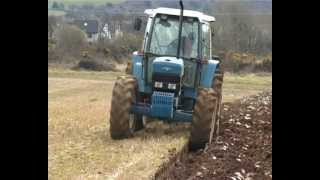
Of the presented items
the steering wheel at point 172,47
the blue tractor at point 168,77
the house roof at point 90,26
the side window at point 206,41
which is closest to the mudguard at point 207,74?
the blue tractor at point 168,77

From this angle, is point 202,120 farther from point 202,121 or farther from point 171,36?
point 171,36

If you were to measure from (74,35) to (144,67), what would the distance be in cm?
3404

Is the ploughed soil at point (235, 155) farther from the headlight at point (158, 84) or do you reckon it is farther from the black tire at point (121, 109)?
the headlight at point (158, 84)

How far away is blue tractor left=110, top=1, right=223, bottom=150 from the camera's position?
967 cm

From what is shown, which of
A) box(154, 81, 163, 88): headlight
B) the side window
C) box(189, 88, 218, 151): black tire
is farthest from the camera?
the side window

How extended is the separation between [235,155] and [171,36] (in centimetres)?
256

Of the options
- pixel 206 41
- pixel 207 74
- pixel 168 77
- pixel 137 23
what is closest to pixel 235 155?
pixel 168 77

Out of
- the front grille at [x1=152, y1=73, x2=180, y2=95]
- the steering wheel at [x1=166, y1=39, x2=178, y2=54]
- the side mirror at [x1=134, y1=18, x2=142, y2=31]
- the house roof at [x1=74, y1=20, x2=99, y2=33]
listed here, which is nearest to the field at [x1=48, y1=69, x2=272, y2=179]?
the front grille at [x1=152, y1=73, x2=180, y2=95]

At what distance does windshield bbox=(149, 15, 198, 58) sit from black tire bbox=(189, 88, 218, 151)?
1286mm

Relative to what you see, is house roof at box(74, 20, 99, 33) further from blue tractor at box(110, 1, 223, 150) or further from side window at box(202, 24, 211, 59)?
blue tractor at box(110, 1, 223, 150)

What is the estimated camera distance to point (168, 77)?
9.99m

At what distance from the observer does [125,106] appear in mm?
9617
